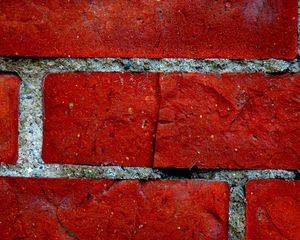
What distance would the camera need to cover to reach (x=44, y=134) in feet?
1.64

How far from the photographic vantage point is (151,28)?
0.49 metres

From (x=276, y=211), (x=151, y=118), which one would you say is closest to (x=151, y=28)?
(x=151, y=118)

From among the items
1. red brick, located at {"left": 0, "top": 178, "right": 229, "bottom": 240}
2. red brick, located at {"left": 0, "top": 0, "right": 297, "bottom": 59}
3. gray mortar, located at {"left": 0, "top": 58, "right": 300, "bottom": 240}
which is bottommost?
red brick, located at {"left": 0, "top": 178, "right": 229, "bottom": 240}

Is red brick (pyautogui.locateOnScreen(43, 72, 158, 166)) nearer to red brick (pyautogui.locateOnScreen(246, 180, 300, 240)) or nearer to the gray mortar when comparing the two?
the gray mortar

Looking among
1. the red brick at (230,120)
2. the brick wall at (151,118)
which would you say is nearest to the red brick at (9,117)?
the brick wall at (151,118)

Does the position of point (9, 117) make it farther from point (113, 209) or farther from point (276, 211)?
point (276, 211)

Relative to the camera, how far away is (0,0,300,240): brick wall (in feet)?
1.59

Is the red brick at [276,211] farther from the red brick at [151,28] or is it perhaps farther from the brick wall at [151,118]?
the red brick at [151,28]

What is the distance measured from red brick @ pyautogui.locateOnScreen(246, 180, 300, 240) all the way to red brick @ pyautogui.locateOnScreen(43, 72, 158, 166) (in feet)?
0.38

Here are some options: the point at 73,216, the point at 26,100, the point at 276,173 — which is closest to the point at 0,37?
the point at 26,100

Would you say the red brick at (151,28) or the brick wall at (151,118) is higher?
the red brick at (151,28)

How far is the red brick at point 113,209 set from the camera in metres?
0.50

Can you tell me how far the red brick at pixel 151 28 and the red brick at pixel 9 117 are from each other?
0.10 feet

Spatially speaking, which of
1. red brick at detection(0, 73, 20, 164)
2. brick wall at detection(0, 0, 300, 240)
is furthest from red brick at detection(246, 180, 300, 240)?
red brick at detection(0, 73, 20, 164)
